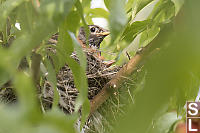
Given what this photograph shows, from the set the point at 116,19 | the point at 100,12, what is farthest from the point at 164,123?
the point at 100,12

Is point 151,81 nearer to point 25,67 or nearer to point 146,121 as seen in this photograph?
point 146,121

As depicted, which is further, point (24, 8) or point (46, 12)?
point (24, 8)

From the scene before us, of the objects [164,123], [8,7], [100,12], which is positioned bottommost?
[164,123]

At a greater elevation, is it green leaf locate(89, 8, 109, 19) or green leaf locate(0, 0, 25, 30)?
green leaf locate(89, 8, 109, 19)

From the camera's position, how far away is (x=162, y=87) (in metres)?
0.24

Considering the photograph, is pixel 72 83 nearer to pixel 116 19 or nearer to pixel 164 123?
pixel 164 123

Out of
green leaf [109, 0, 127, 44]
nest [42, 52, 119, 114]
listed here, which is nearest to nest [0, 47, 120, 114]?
nest [42, 52, 119, 114]

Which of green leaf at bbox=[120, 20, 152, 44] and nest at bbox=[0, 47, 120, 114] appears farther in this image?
nest at bbox=[0, 47, 120, 114]

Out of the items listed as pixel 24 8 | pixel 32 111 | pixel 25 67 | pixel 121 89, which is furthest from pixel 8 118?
pixel 121 89

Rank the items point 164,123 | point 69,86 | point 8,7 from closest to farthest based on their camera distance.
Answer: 1. point 8,7
2. point 164,123
3. point 69,86

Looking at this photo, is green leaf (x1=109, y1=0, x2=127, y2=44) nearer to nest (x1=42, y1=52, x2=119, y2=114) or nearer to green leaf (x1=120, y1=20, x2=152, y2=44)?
green leaf (x1=120, y1=20, x2=152, y2=44)

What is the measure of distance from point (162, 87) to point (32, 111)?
10 cm

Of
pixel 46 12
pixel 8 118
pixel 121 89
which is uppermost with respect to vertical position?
pixel 121 89

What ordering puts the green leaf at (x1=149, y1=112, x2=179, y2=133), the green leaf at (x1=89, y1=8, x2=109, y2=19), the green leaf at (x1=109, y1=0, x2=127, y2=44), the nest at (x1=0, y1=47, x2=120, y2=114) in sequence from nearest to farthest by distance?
1. the green leaf at (x1=109, y1=0, x2=127, y2=44)
2. the green leaf at (x1=149, y1=112, x2=179, y2=133)
3. the nest at (x1=0, y1=47, x2=120, y2=114)
4. the green leaf at (x1=89, y1=8, x2=109, y2=19)
